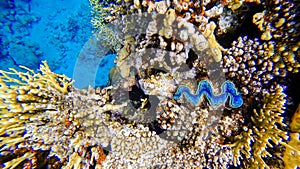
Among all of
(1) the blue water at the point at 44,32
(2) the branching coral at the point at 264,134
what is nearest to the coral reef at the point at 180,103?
(2) the branching coral at the point at 264,134

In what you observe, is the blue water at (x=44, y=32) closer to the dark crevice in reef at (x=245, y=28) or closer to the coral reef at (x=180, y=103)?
the coral reef at (x=180, y=103)

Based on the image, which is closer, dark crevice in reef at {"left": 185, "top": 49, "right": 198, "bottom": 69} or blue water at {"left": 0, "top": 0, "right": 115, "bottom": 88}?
dark crevice in reef at {"left": 185, "top": 49, "right": 198, "bottom": 69}

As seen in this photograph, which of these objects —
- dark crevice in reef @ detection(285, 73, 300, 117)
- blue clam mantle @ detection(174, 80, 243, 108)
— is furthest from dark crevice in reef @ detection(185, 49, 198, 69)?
dark crevice in reef @ detection(285, 73, 300, 117)

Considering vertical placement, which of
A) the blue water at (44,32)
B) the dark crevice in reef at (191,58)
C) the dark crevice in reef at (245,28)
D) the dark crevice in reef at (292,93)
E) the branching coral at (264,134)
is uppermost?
the blue water at (44,32)

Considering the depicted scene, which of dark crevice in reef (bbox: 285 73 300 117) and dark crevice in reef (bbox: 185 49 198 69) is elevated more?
dark crevice in reef (bbox: 185 49 198 69)

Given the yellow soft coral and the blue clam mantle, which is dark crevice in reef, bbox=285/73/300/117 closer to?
the blue clam mantle

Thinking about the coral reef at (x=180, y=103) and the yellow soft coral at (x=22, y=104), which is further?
the yellow soft coral at (x=22, y=104)

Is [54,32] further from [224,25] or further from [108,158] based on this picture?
[224,25]
